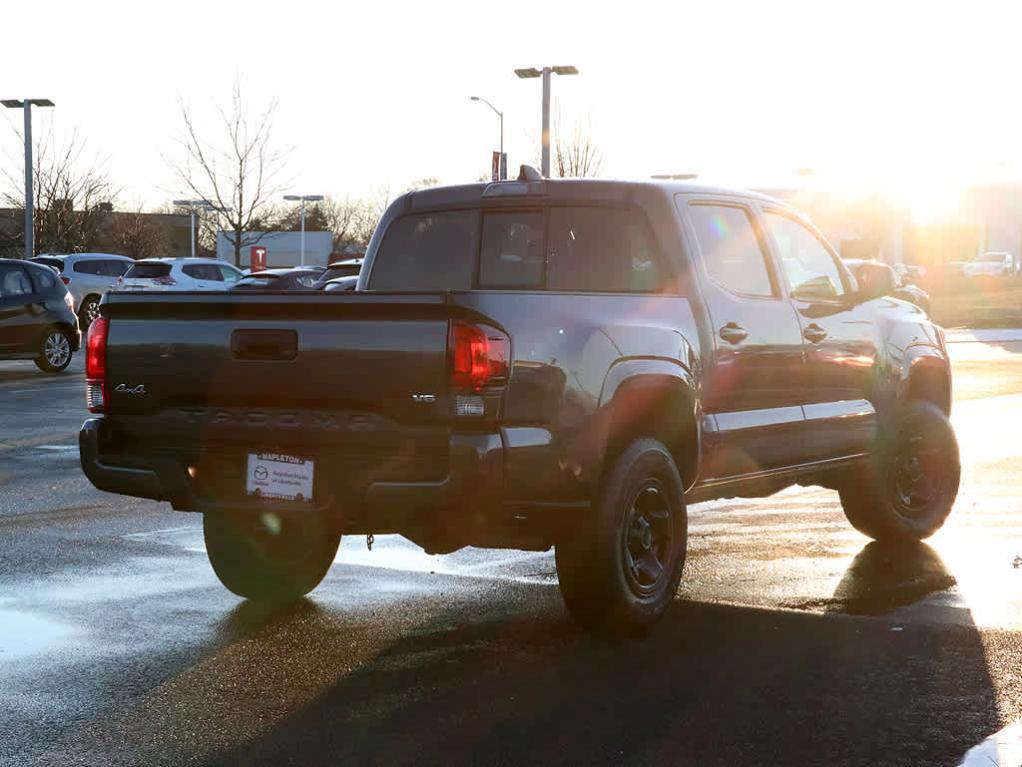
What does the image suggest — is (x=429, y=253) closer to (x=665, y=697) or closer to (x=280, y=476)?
(x=280, y=476)

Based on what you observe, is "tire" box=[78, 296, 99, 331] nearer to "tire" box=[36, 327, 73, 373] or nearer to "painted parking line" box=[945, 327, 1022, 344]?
"tire" box=[36, 327, 73, 373]

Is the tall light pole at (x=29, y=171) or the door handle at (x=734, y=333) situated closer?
the door handle at (x=734, y=333)

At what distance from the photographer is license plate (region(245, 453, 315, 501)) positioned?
20.5 feet

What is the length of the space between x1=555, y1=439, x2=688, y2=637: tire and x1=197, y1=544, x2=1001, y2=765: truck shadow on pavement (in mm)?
136

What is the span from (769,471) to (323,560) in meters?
2.17

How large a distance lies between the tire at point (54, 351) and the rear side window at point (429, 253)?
16.5 m

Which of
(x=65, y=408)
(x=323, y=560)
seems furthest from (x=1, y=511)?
(x=65, y=408)

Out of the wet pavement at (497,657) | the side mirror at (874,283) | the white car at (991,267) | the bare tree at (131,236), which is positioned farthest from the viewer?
the bare tree at (131,236)

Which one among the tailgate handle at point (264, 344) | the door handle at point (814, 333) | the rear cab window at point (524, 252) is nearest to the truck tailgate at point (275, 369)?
the tailgate handle at point (264, 344)

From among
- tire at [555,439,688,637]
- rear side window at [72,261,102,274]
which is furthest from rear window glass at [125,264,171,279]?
tire at [555,439,688,637]

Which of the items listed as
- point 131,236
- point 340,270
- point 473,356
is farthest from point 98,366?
point 131,236

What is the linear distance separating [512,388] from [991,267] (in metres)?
65.2

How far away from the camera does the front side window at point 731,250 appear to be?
24.8 ft

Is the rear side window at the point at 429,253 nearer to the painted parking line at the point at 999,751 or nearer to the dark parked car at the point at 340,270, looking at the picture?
the painted parking line at the point at 999,751
